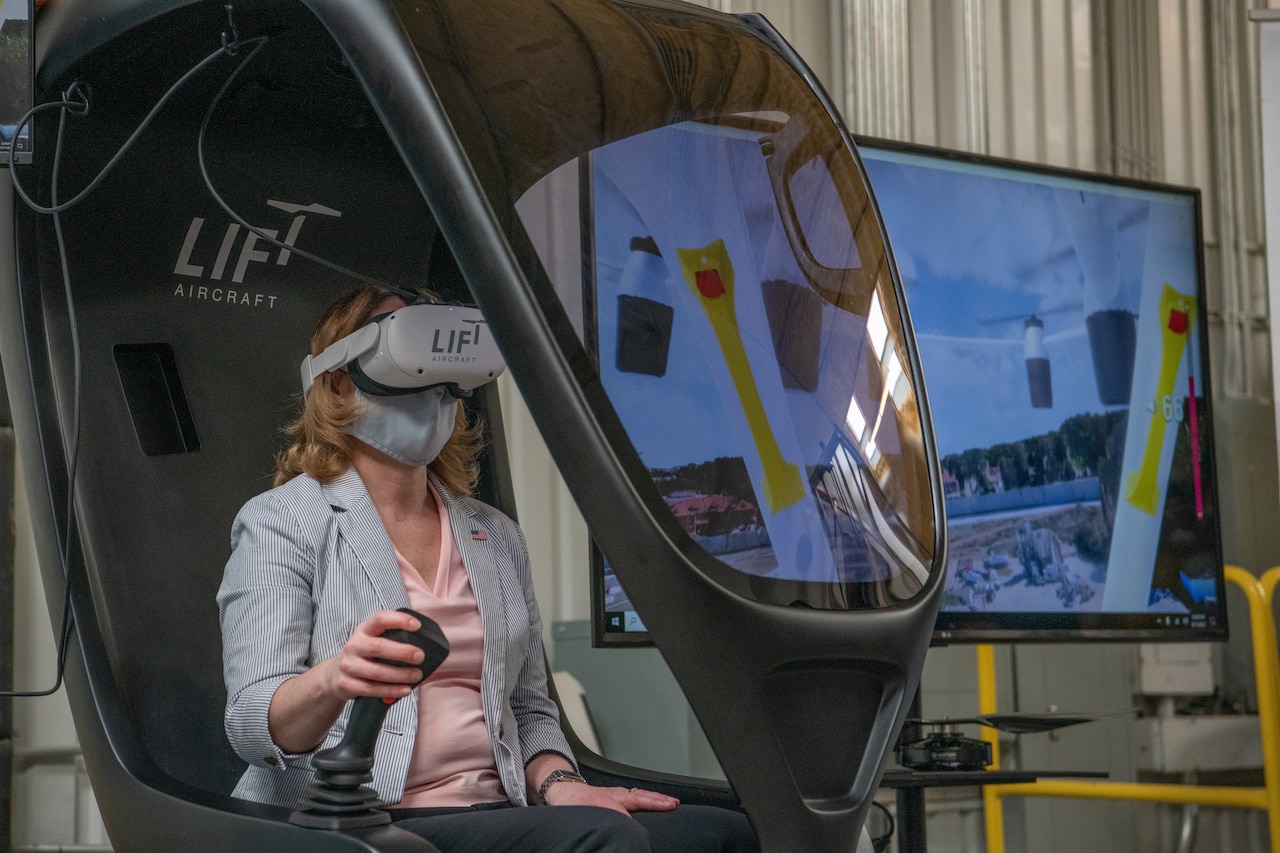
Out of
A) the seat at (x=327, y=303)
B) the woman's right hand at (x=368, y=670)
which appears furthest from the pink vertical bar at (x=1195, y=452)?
the woman's right hand at (x=368, y=670)

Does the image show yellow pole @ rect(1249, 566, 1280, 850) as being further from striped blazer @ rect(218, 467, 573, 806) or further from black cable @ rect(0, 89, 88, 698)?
black cable @ rect(0, 89, 88, 698)

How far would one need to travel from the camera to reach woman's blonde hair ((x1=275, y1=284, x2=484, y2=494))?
1.82m

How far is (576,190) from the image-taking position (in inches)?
54.5

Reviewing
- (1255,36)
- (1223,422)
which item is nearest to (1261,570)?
(1223,422)

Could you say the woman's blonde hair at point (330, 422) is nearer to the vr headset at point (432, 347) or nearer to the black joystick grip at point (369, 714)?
the vr headset at point (432, 347)

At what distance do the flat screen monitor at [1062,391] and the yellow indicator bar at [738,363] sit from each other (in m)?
1.36

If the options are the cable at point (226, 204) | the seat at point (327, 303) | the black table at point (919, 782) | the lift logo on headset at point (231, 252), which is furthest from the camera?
the black table at point (919, 782)

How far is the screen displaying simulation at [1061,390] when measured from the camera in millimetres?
2873

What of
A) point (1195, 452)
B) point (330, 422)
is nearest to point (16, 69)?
point (330, 422)

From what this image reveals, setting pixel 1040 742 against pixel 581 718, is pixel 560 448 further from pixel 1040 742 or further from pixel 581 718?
pixel 1040 742

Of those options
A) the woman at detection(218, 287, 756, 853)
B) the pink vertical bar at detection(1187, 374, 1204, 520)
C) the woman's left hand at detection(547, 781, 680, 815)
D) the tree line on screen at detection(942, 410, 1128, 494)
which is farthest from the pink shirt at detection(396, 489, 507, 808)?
the pink vertical bar at detection(1187, 374, 1204, 520)

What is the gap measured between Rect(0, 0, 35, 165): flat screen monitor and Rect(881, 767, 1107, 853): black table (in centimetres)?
155

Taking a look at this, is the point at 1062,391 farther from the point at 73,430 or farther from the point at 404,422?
the point at 73,430

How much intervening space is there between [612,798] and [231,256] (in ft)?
3.30
